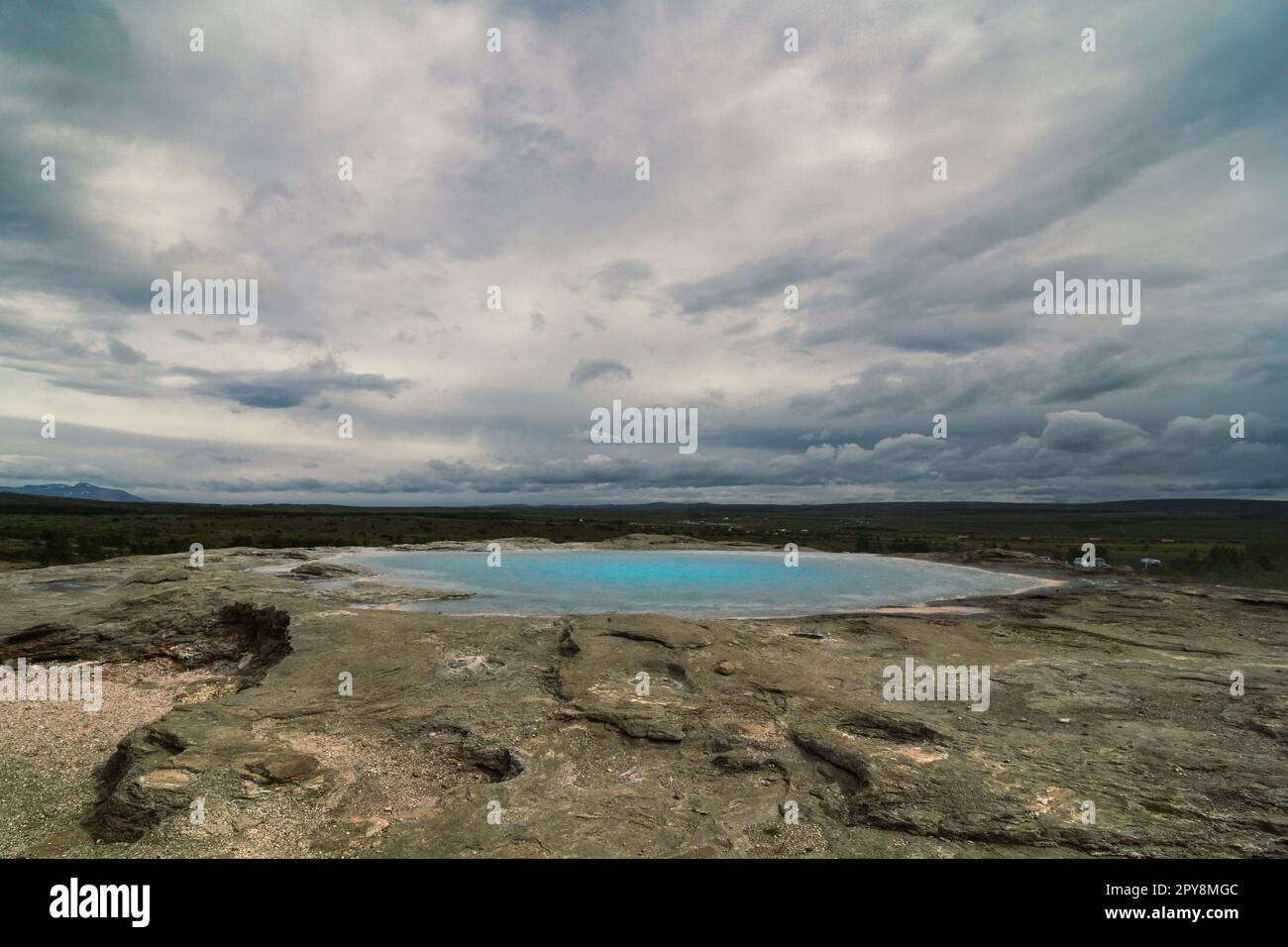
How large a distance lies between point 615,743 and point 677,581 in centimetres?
1616

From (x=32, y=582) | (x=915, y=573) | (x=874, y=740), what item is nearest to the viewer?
(x=874, y=740)

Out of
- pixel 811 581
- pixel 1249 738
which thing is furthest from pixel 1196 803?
pixel 811 581

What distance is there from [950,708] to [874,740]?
72.2 inches

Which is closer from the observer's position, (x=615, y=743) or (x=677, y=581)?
(x=615, y=743)

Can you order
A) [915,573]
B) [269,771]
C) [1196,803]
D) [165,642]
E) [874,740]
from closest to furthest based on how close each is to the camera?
[1196,803] → [269,771] → [874,740] → [165,642] → [915,573]

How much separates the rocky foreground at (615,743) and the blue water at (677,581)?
441 cm

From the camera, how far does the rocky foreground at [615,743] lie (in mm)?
4898

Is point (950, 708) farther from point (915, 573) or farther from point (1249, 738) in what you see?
point (915, 573)

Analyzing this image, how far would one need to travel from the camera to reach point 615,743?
22.2 feet

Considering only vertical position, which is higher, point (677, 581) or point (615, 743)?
point (615, 743)

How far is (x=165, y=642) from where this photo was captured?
11.5 metres

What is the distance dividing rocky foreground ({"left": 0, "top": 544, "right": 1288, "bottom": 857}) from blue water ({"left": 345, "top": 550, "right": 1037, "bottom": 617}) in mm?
4412
